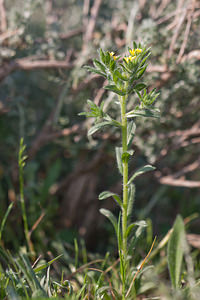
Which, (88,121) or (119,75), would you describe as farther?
(88,121)

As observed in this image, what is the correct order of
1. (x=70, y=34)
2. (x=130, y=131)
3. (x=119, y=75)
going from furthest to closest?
(x=70, y=34) → (x=130, y=131) → (x=119, y=75)

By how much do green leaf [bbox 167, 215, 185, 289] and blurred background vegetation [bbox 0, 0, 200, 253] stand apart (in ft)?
1.88

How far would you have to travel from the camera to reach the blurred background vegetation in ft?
5.48

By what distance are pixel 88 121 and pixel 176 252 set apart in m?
0.92

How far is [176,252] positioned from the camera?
3.97 ft

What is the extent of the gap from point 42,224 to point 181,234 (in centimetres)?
100

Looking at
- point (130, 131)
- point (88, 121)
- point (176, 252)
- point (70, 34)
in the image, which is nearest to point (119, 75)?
point (130, 131)

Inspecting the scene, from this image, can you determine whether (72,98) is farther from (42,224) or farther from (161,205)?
(161,205)

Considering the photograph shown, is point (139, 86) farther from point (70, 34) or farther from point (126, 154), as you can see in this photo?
point (70, 34)

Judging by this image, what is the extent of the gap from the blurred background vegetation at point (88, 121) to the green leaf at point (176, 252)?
57 centimetres

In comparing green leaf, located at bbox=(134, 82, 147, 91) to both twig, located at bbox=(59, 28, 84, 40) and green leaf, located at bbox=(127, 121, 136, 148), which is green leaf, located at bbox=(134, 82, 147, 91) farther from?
twig, located at bbox=(59, 28, 84, 40)

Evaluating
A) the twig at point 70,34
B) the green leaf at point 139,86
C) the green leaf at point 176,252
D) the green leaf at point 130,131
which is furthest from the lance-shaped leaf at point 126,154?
the twig at point 70,34

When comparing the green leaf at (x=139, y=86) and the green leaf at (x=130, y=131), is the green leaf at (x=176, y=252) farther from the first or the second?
the green leaf at (x=139, y=86)

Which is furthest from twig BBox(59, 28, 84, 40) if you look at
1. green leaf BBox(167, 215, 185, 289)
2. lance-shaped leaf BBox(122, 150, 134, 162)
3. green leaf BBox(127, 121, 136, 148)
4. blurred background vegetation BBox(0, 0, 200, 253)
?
green leaf BBox(167, 215, 185, 289)
